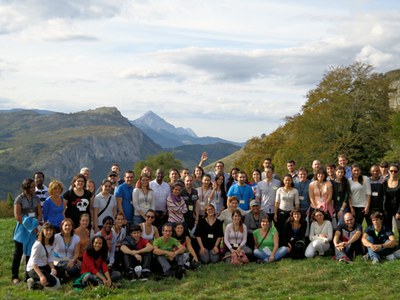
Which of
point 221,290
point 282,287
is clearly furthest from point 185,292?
point 282,287

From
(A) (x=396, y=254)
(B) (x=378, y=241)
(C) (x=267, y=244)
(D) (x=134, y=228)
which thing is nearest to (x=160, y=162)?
(C) (x=267, y=244)

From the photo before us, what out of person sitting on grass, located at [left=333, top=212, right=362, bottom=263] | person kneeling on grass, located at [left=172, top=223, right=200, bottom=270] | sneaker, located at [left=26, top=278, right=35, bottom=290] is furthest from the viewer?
person sitting on grass, located at [left=333, top=212, right=362, bottom=263]

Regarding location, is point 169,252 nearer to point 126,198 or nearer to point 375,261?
point 126,198

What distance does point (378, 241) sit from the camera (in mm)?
12555

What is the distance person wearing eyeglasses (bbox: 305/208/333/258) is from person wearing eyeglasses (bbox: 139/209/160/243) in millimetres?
4371

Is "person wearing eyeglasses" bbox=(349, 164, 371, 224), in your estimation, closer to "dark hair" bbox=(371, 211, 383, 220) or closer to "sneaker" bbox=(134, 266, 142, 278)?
"dark hair" bbox=(371, 211, 383, 220)

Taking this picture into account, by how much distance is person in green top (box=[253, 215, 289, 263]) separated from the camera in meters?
12.8

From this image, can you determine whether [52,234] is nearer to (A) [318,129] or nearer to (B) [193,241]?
(B) [193,241]

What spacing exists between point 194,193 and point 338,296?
→ 517cm

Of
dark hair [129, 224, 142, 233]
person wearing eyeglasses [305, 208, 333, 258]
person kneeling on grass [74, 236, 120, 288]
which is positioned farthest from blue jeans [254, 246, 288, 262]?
person kneeling on grass [74, 236, 120, 288]

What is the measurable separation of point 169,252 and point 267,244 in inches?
118

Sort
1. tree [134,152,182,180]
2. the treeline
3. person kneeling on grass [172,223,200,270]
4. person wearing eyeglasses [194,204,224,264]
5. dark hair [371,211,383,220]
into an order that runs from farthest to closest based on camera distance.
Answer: tree [134,152,182,180] < the treeline < person wearing eyeglasses [194,204,224,264] < dark hair [371,211,383,220] < person kneeling on grass [172,223,200,270]

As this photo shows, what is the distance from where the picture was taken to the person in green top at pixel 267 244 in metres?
12.8

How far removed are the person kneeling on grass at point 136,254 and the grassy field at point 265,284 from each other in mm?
475
